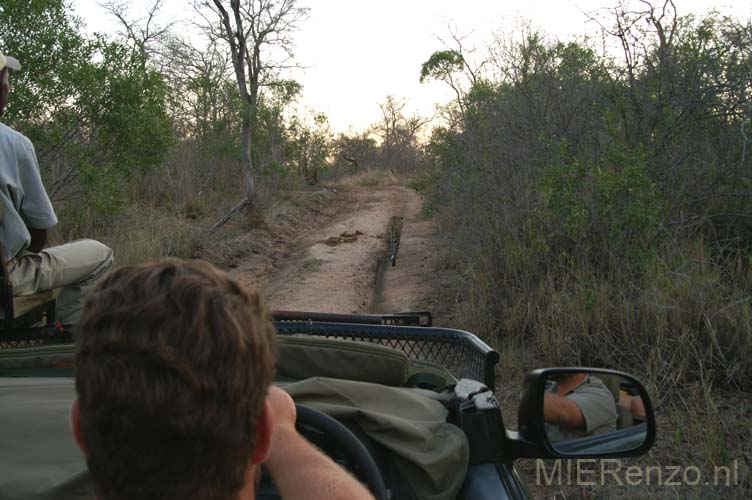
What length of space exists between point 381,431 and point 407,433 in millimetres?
54

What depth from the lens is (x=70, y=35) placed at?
7520 millimetres

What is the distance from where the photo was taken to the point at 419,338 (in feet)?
7.16

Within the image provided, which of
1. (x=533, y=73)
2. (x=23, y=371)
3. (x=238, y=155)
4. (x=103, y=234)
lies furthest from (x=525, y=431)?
(x=238, y=155)

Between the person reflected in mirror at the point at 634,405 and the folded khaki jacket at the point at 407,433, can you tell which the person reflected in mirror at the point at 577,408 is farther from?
the folded khaki jacket at the point at 407,433

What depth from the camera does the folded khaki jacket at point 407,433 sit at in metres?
1.32

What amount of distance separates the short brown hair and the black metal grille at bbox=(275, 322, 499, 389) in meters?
1.32

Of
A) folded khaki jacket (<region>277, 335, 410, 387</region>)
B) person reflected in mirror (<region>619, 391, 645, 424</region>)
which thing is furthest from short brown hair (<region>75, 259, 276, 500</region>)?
person reflected in mirror (<region>619, 391, 645, 424</region>)

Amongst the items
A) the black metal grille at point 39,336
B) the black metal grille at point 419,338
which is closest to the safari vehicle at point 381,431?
the black metal grille at point 419,338

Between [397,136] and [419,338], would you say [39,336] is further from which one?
[397,136]

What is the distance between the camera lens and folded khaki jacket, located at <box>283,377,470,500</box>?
132 centimetres

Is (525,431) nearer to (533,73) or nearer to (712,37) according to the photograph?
(712,37)

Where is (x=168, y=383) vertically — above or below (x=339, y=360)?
above

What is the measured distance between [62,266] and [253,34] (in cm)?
1376

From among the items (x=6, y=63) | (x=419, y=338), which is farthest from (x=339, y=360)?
(x=6, y=63)
